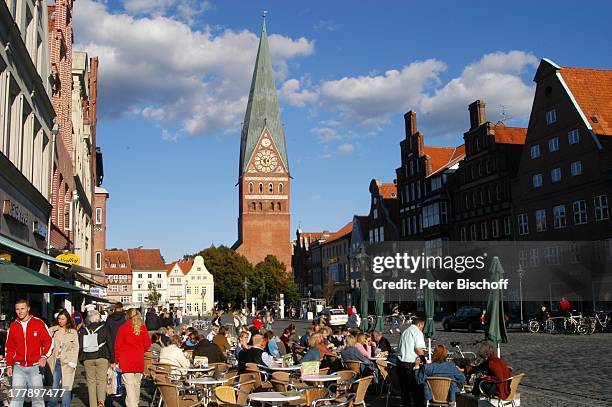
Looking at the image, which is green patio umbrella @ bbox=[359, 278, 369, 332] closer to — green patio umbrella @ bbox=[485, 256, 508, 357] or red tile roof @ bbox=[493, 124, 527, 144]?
green patio umbrella @ bbox=[485, 256, 508, 357]

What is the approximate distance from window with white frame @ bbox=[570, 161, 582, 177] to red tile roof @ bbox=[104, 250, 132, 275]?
91.4m

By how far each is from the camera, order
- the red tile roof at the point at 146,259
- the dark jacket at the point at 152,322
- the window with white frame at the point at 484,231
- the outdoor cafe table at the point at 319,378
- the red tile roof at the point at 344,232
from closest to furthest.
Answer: the outdoor cafe table at the point at 319,378
the dark jacket at the point at 152,322
the window with white frame at the point at 484,231
the red tile roof at the point at 344,232
the red tile roof at the point at 146,259

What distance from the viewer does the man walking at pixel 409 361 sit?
11.7 metres

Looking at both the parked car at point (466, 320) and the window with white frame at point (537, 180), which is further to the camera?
the window with white frame at point (537, 180)

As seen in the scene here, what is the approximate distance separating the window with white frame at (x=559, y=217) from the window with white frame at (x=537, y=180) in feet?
7.99

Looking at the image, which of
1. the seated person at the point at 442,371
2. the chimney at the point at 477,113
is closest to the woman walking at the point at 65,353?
the seated person at the point at 442,371

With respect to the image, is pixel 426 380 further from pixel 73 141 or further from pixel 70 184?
pixel 73 141

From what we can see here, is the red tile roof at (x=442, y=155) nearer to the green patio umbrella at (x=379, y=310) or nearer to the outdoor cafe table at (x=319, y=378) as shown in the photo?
the green patio umbrella at (x=379, y=310)

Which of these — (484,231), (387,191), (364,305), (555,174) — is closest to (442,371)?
(364,305)

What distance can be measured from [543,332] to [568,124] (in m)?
14.8

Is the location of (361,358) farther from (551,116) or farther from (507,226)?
(507,226)

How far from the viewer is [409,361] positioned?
11.8 metres

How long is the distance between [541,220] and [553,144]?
17.1ft

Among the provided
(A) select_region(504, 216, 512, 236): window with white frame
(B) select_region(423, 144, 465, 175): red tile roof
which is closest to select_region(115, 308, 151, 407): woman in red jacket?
(A) select_region(504, 216, 512, 236): window with white frame
